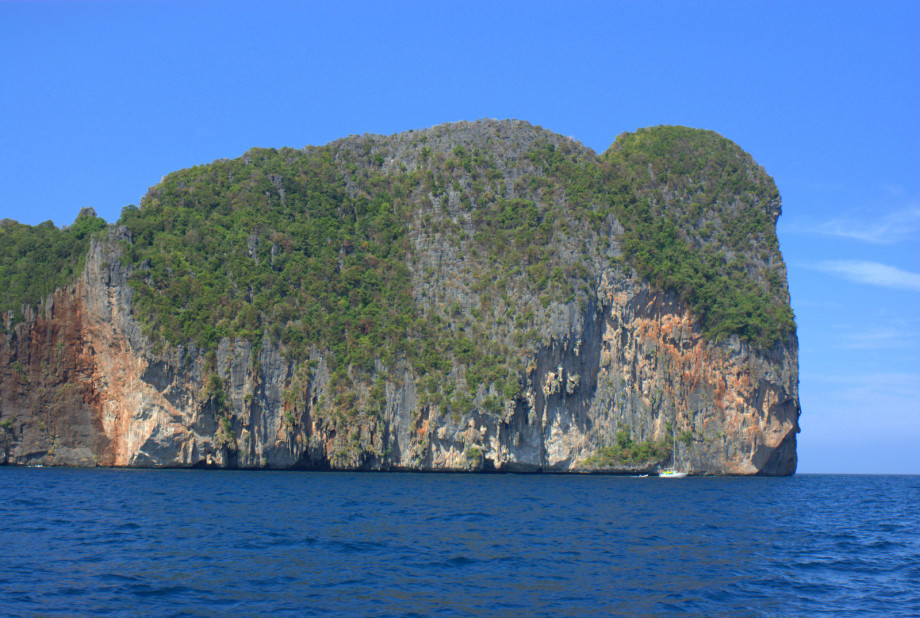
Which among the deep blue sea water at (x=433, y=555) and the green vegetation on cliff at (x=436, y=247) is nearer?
the deep blue sea water at (x=433, y=555)

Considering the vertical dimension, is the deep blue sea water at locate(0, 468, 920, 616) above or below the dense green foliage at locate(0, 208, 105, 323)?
below

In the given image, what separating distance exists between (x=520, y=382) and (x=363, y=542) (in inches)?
1878

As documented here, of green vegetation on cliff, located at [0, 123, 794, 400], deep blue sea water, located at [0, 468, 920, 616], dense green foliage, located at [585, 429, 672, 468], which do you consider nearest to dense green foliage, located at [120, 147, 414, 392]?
green vegetation on cliff, located at [0, 123, 794, 400]

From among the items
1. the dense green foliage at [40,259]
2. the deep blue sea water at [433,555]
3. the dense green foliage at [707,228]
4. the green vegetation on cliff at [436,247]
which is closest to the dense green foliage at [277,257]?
the green vegetation on cliff at [436,247]

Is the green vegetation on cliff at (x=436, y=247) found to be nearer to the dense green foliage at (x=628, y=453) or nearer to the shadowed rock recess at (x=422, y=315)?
the shadowed rock recess at (x=422, y=315)

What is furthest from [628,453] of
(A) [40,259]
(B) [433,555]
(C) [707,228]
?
(A) [40,259]

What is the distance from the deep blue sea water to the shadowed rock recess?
86.4 ft

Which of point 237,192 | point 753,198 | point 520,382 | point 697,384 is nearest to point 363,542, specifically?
point 520,382

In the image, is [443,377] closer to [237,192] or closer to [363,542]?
[237,192]

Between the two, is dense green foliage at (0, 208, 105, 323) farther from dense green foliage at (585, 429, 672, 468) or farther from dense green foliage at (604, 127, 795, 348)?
dense green foliage at (604, 127, 795, 348)

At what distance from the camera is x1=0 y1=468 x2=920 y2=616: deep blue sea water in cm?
1903

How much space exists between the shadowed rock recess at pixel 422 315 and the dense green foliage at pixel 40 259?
0.87 feet

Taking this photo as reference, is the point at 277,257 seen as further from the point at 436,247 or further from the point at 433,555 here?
the point at 433,555

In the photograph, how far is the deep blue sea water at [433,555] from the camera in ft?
62.4
